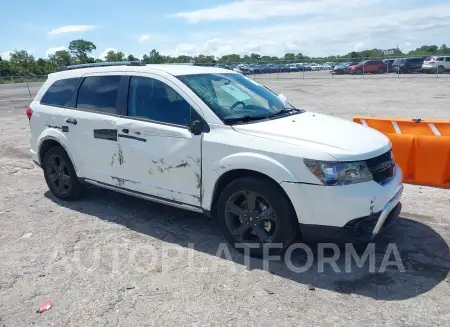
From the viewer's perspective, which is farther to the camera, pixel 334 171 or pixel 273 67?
pixel 273 67

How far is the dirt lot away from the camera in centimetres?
315

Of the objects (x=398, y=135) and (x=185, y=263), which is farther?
(x=398, y=135)

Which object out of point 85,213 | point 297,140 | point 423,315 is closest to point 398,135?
point 297,140

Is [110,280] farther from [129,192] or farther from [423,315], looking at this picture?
[423,315]

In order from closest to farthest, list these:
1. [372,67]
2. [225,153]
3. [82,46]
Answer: [225,153] < [372,67] < [82,46]

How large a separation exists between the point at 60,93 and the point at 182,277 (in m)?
3.25

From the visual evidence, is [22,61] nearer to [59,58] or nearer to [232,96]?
[59,58]

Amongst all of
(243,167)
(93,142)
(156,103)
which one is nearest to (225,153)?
(243,167)

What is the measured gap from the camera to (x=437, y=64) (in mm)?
35531

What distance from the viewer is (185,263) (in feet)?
13.0

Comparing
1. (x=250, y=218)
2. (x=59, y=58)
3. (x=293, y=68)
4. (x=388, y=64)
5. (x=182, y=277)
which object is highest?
(x=59, y=58)

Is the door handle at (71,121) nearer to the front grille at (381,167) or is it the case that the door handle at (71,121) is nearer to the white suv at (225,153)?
the white suv at (225,153)

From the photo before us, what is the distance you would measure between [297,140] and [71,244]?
2.59 meters

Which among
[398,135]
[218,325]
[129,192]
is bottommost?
[218,325]
